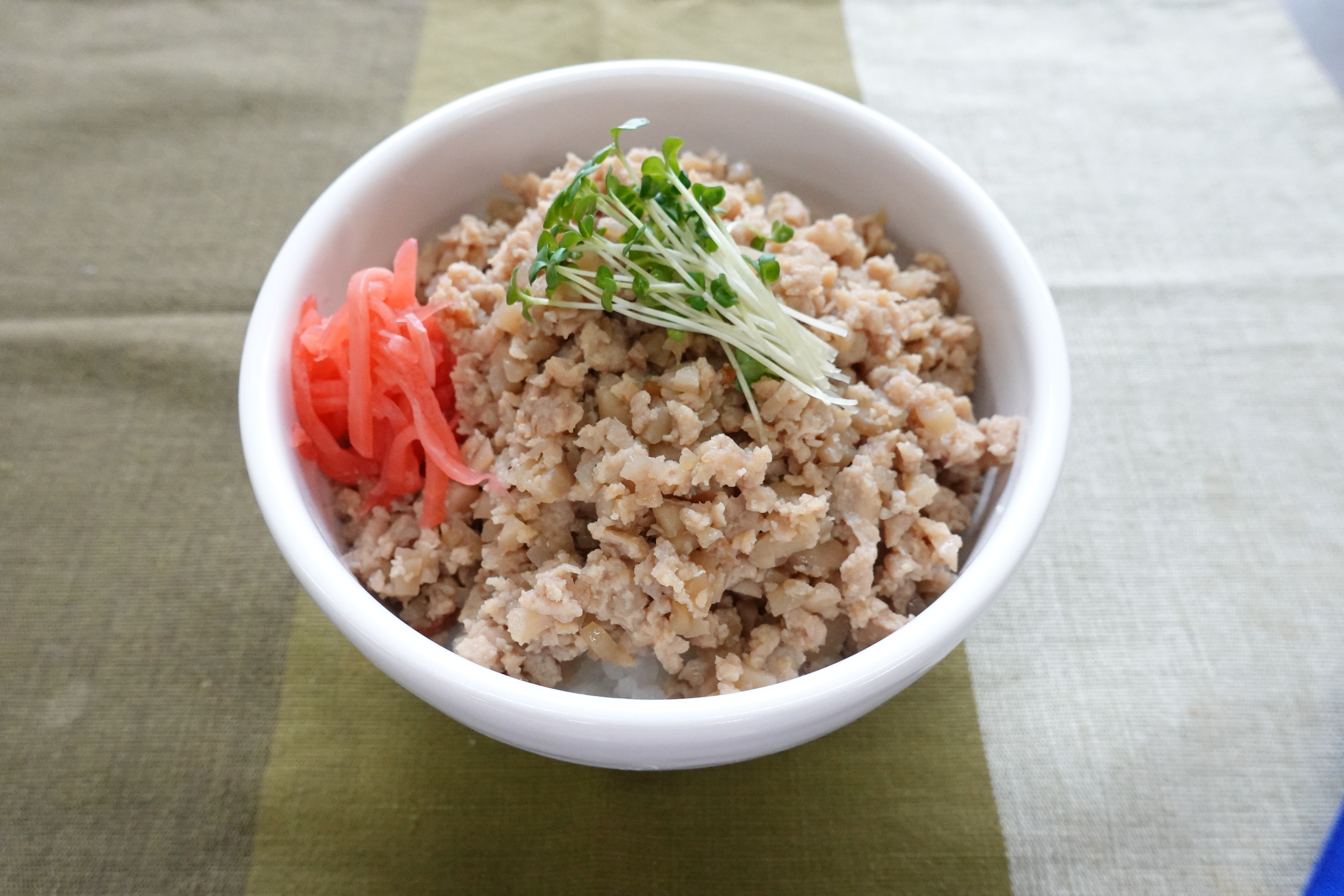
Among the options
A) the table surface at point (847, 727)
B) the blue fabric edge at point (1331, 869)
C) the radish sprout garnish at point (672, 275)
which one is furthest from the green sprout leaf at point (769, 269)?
the blue fabric edge at point (1331, 869)

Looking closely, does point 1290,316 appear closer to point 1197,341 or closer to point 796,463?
point 1197,341

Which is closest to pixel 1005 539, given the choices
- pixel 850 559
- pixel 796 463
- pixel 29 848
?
pixel 850 559

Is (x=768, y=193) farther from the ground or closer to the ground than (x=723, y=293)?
closer to the ground

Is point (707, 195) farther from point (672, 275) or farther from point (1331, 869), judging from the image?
point (1331, 869)

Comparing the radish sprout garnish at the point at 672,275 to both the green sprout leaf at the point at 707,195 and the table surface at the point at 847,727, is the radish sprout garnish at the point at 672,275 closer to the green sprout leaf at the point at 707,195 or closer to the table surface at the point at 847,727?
the green sprout leaf at the point at 707,195

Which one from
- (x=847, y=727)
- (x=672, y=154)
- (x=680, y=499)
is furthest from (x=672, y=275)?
(x=847, y=727)

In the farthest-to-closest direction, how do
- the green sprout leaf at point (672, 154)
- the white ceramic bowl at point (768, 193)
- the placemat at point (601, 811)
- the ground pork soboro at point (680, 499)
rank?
the placemat at point (601, 811) → the green sprout leaf at point (672, 154) → the ground pork soboro at point (680, 499) → the white ceramic bowl at point (768, 193)
